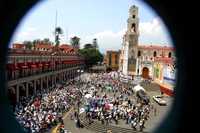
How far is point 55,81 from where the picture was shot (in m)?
62.7

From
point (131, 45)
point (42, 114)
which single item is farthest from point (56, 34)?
point (42, 114)

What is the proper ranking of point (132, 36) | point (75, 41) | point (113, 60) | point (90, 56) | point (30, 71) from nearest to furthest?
point (30, 71), point (132, 36), point (90, 56), point (113, 60), point (75, 41)

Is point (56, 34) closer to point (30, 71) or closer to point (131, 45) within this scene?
point (131, 45)

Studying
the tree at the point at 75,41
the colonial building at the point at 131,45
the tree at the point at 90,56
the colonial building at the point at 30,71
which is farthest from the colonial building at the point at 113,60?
the colonial building at the point at 30,71

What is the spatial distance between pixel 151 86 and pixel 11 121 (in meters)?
51.1

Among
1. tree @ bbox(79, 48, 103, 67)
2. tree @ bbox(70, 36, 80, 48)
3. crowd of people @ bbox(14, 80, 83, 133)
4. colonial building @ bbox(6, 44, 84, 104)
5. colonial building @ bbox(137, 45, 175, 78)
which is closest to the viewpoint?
crowd of people @ bbox(14, 80, 83, 133)

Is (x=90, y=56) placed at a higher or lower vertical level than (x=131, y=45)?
lower

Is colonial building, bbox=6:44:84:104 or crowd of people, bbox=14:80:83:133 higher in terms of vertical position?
colonial building, bbox=6:44:84:104

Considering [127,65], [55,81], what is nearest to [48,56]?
[55,81]

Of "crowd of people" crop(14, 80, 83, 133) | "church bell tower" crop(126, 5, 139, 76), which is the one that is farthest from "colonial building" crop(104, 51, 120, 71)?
"crowd of people" crop(14, 80, 83, 133)

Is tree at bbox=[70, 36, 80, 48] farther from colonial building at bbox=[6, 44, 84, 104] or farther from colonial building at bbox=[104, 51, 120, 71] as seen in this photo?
colonial building at bbox=[6, 44, 84, 104]

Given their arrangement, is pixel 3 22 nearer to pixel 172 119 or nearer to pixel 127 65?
pixel 172 119

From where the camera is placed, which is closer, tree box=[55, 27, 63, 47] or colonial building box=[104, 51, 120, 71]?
tree box=[55, 27, 63, 47]

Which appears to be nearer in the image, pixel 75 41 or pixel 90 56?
pixel 90 56
